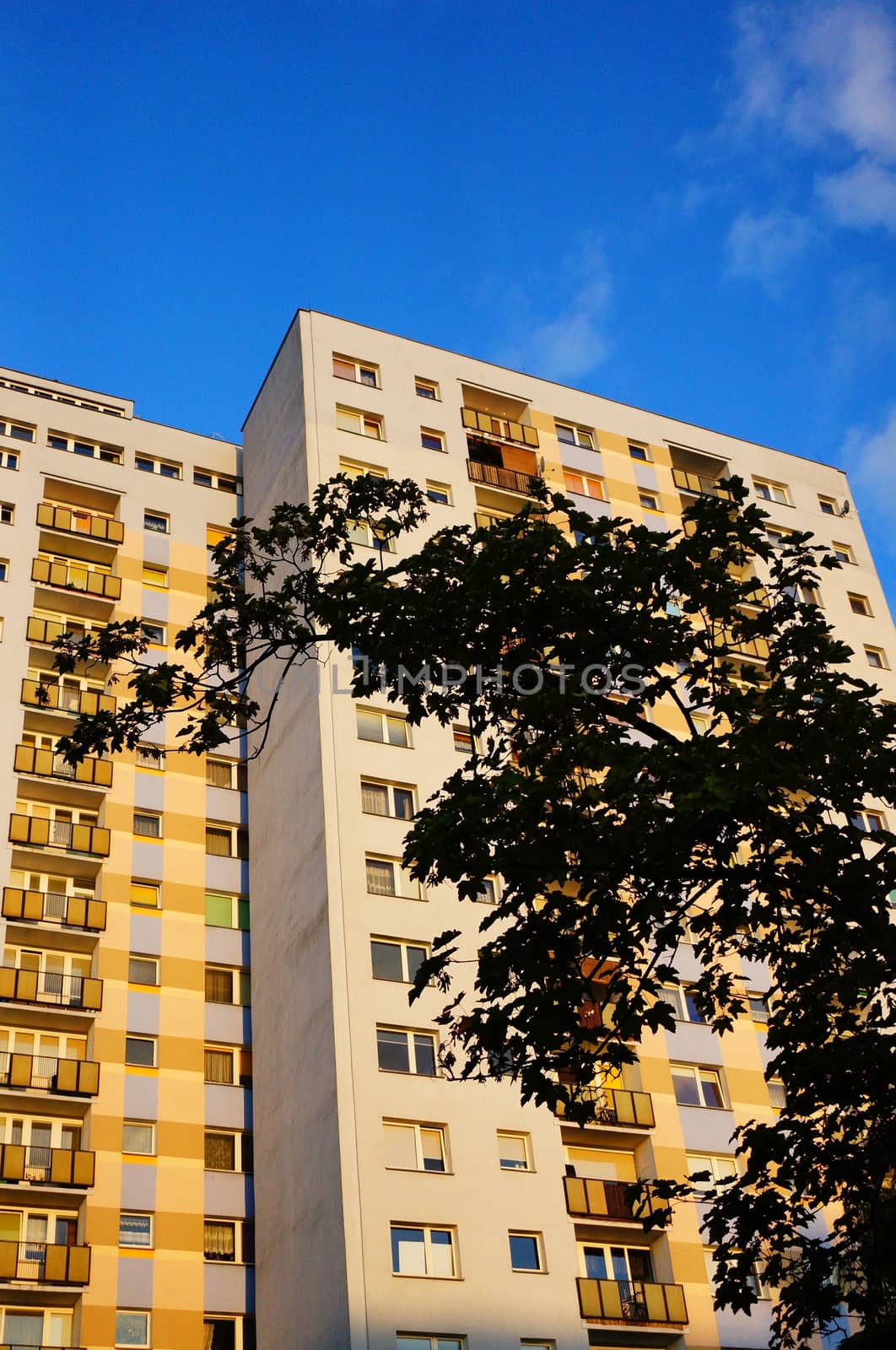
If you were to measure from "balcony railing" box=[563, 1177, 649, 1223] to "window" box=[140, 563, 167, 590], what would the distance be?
20862 millimetres

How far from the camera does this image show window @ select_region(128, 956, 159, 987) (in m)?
35.0

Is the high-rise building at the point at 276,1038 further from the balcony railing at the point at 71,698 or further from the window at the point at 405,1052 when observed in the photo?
the balcony railing at the point at 71,698

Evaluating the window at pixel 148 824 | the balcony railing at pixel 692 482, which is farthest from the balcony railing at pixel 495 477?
the window at pixel 148 824

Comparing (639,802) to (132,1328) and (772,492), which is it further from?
(772,492)

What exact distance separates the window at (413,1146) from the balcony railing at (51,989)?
26.2ft

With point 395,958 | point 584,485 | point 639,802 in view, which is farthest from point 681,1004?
point 639,802

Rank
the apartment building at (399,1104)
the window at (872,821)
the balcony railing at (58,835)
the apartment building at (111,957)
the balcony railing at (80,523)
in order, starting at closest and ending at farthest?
the apartment building at (399,1104)
the apartment building at (111,957)
the balcony railing at (58,835)
the balcony railing at (80,523)
the window at (872,821)

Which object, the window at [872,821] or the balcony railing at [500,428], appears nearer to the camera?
the window at [872,821]

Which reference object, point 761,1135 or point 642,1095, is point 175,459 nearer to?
point 642,1095

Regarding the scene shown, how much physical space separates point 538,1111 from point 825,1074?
19.5 meters

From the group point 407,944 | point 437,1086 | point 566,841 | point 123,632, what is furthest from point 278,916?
point 566,841

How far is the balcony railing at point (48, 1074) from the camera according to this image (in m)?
31.8

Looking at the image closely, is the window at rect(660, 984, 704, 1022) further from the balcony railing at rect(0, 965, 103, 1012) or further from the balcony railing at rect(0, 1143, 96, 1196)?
the balcony railing at rect(0, 1143, 96, 1196)

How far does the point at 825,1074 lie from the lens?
12.6 metres
